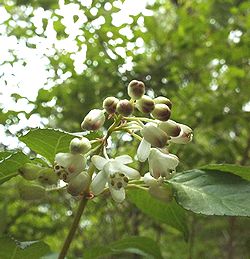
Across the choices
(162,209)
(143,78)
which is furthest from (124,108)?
(143,78)

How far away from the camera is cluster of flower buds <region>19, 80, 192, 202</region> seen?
3.24 feet

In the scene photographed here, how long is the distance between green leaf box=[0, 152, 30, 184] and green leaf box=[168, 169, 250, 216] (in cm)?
32

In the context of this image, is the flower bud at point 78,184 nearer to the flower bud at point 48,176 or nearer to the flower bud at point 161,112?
the flower bud at point 48,176

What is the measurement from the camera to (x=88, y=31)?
1972 millimetres

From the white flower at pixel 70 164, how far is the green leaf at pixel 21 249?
0.85 feet

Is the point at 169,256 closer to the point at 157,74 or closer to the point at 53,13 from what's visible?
the point at 157,74

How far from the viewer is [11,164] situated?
3.54 feet

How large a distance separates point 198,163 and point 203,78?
17.1 inches

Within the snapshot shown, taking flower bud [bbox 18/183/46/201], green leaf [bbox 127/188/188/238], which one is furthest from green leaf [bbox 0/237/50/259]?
green leaf [bbox 127/188/188/238]

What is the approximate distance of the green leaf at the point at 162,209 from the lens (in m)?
1.26

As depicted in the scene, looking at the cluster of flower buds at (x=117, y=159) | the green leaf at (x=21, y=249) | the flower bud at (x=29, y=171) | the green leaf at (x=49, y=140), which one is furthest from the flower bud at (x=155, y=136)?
the green leaf at (x=21, y=249)

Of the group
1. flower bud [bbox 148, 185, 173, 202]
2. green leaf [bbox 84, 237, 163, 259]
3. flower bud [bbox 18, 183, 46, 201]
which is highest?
flower bud [bbox 18, 183, 46, 201]

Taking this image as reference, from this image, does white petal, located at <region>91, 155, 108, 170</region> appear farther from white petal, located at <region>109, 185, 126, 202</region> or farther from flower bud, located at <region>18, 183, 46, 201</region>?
flower bud, located at <region>18, 183, 46, 201</region>

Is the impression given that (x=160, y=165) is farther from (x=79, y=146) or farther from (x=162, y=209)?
(x=162, y=209)
